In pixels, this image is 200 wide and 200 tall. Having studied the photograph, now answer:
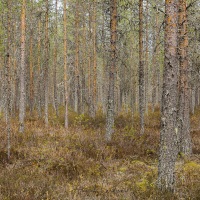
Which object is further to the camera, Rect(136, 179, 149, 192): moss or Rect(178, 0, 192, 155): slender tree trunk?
Rect(178, 0, 192, 155): slender tree trunk

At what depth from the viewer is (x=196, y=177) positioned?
654 cm

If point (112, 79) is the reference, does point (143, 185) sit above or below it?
below

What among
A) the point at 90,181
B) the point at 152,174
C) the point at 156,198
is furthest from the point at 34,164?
the point at 156,198

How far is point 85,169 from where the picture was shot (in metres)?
7.26

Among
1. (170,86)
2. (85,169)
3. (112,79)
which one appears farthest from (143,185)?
(112,79)

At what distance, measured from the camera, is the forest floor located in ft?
17.7

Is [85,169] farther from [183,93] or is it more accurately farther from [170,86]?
[183,93]

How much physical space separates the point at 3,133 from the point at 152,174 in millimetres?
7200

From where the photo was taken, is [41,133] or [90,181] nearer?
[90,181]

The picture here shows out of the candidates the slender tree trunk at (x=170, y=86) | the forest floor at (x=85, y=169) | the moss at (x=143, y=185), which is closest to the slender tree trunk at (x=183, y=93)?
the forest floor at (x=85, y=169)

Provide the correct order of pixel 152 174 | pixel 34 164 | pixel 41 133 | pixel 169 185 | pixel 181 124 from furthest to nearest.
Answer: pixel 41 133 → pixel 181 124 → pixel 34 164 → pixel 152 174 → pixel 169 185

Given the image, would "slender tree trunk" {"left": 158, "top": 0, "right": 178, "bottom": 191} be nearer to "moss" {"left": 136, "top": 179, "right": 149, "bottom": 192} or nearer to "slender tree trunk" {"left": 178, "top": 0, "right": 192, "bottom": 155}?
"moss" {"left": 136, "top": 179, "right": 149, "bottom": 192}

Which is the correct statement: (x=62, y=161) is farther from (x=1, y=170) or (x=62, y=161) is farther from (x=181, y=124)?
(x=181, y=124)

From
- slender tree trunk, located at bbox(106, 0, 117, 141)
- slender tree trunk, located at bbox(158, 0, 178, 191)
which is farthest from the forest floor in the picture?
slender tree trunk, located at bbox(158, 0, 178, 191)
